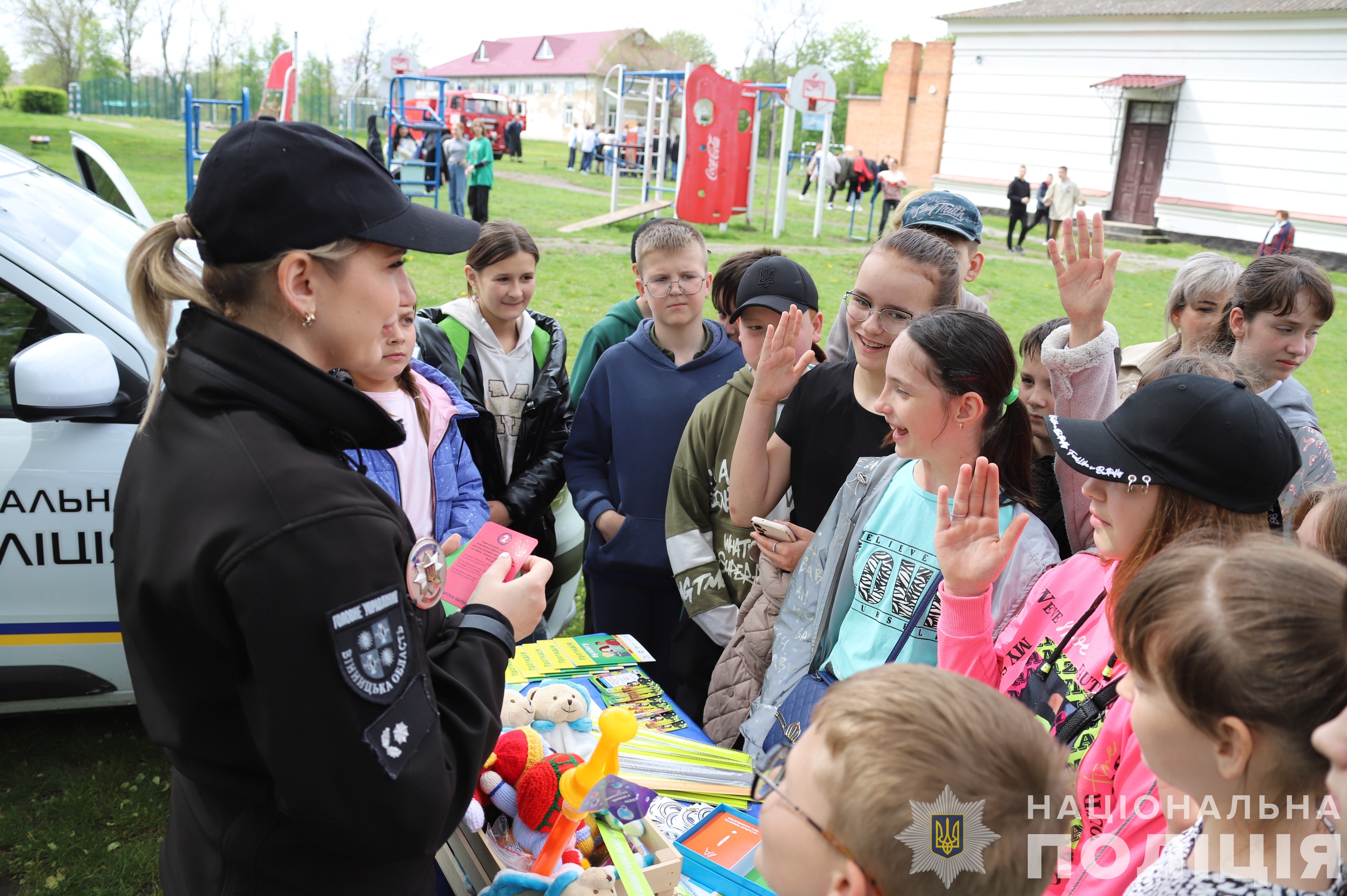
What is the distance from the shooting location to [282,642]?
3.81 feet

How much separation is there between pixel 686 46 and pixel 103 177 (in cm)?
6876

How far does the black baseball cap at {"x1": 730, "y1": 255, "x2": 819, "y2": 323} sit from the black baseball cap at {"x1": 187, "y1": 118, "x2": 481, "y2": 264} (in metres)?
1.82

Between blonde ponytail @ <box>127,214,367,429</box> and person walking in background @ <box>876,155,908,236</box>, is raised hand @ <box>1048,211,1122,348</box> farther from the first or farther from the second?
person walking in background @ <box>876,155,908,236</box>

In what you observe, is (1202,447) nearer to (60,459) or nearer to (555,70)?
(60,459)

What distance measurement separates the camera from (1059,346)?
276 centimetres


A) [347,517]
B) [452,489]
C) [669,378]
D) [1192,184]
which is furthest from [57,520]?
[1192,184]

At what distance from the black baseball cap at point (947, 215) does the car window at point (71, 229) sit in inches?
111

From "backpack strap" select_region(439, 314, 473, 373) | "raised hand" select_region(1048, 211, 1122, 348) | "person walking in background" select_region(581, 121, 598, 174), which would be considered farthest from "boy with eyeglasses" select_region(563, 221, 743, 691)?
"person walking in background" select_region(581, 121, 598, 174)

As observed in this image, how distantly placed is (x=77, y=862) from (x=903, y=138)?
40.9 m

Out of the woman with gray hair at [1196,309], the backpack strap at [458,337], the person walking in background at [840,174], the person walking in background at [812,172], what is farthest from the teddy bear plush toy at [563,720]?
the person walking in background at [840,174]

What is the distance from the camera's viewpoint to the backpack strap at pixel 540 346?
12.5 ft

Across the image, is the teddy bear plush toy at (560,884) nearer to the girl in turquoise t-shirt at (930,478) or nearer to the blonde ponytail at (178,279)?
the girl in turquoise t-shirt at (930,478)

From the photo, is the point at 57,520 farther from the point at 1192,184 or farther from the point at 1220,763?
the point at 1192,184

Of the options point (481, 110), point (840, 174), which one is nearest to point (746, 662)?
point (840, 174)
